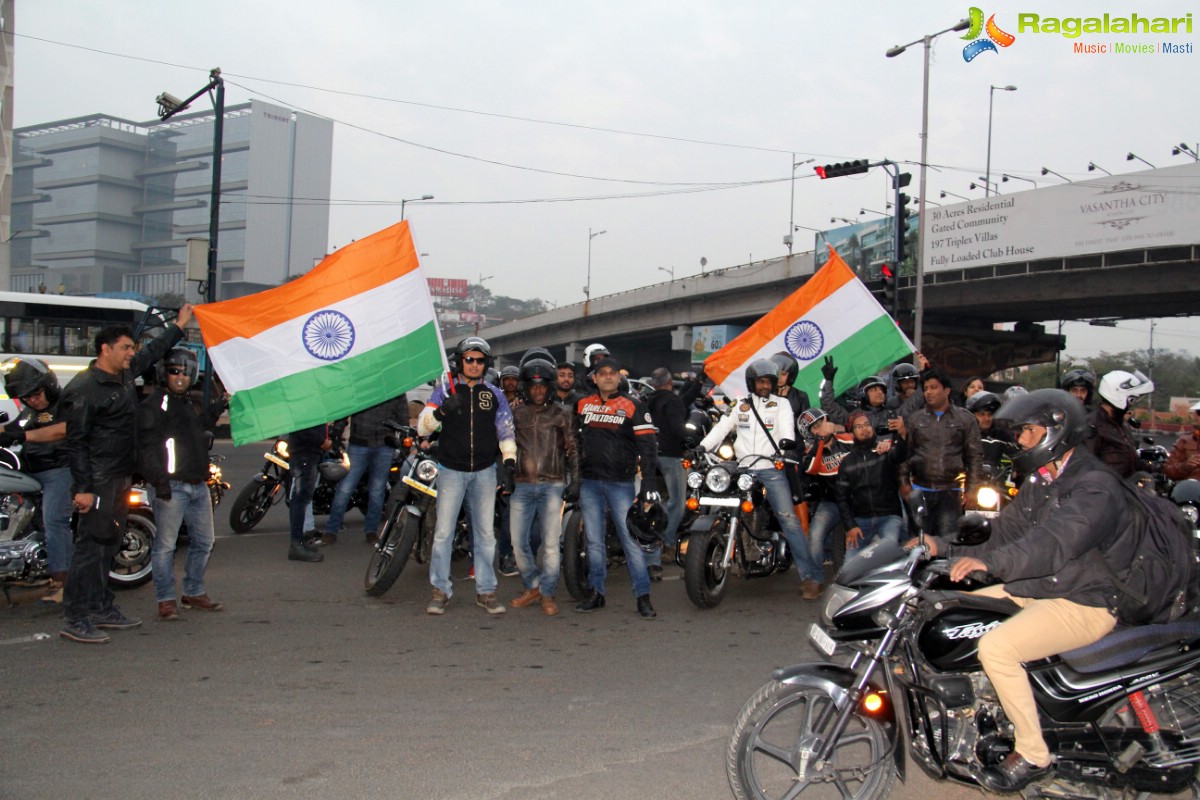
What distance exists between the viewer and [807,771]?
11.7 feet

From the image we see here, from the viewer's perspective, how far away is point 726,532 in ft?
25.2

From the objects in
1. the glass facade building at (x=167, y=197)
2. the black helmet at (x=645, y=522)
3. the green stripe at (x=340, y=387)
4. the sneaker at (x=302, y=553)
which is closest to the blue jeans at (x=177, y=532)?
the green stripe at (x=340, y=387)

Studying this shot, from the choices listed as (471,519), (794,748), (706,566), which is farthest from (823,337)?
(794,748)

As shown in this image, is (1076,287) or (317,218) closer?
(1076,287)

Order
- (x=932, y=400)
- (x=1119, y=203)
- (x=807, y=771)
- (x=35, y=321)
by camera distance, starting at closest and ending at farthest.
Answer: (x=807, y=771) < (x=932, y=400) < (x=35, y=321) < (x=1119, y=203)

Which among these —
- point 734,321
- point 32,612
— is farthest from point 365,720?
point 734,321

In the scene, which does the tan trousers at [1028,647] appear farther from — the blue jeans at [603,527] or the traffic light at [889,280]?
the traffic light at [889,280]

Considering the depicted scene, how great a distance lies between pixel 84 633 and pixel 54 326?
65.3 feet

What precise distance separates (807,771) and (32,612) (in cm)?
568

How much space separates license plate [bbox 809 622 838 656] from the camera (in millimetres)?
3723

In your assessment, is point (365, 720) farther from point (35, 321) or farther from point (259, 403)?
point (35, 321)

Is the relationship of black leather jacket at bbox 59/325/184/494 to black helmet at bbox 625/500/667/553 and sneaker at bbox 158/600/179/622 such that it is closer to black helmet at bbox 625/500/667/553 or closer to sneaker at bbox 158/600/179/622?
sneaker at bbox 158/600/179/622

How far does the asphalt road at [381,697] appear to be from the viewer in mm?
4141

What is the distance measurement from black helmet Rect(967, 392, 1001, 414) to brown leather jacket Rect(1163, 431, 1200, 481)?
1554mm
